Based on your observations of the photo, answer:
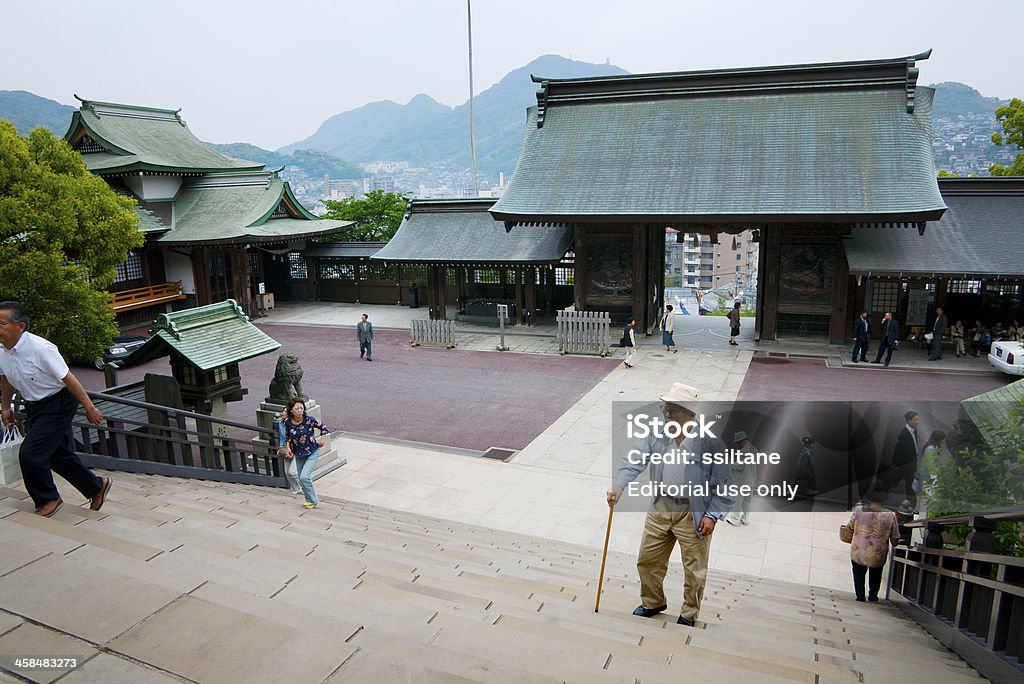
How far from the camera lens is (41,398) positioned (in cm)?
548

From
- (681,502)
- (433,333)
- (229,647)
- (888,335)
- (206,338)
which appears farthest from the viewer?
(433,333)

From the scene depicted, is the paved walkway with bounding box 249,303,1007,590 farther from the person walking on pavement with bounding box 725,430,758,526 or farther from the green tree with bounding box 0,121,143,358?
the green tree with bounding box 0,121,143,358

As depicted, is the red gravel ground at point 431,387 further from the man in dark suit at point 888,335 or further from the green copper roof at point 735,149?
the man in dark suit at point 888,335

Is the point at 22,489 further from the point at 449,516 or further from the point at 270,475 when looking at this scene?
the point at 449,516

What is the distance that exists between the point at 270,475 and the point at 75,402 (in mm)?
4413

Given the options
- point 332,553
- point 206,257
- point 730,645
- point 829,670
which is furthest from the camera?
point 206,257

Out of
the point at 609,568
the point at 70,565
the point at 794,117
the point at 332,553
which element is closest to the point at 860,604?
the point at 609,568

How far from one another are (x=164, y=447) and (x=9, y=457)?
2.41m

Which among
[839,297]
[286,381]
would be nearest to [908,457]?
[286,381]

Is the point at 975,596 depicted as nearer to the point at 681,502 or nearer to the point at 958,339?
the point at 681,502

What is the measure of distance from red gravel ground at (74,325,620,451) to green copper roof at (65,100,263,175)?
10.5m

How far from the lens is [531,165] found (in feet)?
75.9

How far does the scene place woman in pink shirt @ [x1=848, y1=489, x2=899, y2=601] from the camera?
6508mm

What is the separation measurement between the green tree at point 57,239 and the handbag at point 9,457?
5.28m
